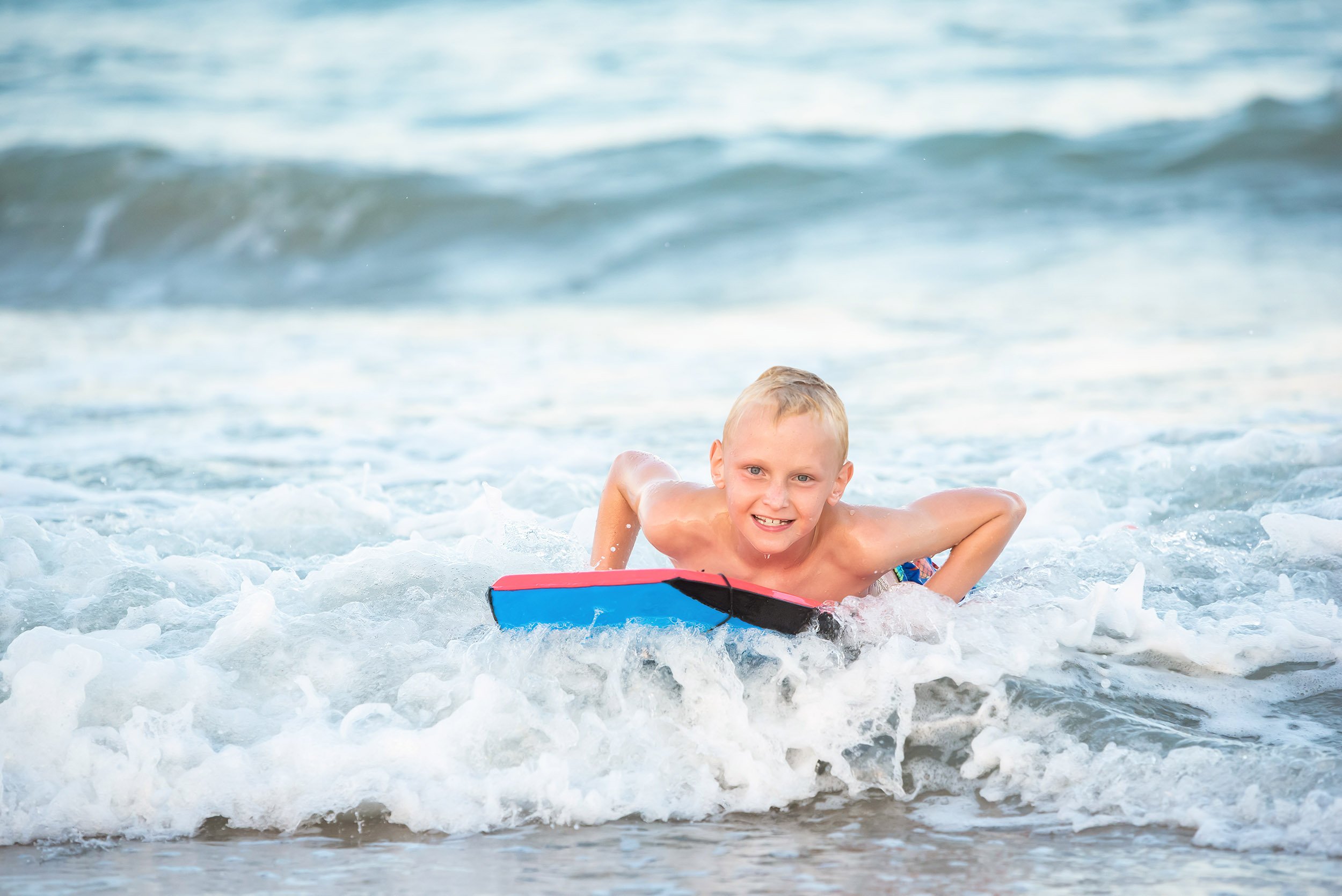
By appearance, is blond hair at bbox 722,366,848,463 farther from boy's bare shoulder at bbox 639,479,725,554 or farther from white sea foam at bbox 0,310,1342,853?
white sea foam at bbox 0,310,1342,853

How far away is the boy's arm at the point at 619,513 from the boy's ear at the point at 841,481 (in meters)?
0.55

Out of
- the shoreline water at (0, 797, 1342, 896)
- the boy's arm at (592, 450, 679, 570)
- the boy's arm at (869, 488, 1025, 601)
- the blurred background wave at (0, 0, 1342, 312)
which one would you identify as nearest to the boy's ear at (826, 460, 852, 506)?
the boy's arm at (869, 488, 1025, 601)

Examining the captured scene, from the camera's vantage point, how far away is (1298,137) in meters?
12.8

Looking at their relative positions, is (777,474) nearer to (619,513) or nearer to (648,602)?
(648,602)

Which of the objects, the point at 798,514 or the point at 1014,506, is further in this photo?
the point at 1014,506

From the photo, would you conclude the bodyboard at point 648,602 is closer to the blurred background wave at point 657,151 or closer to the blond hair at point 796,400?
the blond hair at point 796,400

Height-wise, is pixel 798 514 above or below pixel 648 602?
above

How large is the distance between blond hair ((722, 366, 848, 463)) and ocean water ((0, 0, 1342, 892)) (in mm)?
472

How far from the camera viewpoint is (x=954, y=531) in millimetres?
3371

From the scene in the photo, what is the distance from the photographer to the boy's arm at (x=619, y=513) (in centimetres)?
376

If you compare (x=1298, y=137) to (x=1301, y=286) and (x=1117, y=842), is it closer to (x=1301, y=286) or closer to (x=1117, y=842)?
(x=1301, y=286)

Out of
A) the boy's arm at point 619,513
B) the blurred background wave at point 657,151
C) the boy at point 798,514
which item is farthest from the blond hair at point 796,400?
the blurred background wave at point 657,151

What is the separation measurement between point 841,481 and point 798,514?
0.78 feet

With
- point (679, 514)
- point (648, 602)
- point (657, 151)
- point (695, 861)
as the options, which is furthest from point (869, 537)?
point (657, 151)
